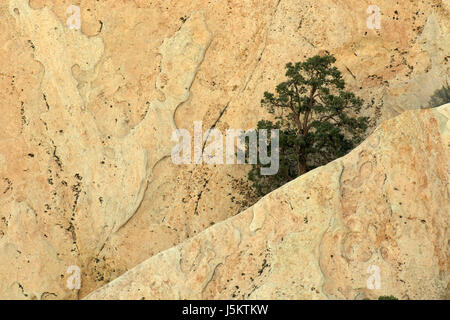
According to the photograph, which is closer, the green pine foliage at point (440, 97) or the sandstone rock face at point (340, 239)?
the sandstone rock face at point (340, 239)

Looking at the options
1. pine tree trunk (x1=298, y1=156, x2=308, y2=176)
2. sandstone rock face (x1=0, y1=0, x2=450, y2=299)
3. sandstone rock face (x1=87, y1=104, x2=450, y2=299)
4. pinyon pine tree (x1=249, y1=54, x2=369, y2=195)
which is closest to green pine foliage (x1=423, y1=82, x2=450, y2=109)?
sandstone rock face (x1=0, y1=0, x2=450, y2=299)

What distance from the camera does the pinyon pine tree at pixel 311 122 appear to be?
25.5 m

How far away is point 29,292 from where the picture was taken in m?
26.6

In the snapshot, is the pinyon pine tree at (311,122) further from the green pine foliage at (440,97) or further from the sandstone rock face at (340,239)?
the sandstone rock face at (340,239)

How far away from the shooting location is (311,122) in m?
26.0

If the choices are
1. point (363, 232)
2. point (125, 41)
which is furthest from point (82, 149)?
point (363, 232)

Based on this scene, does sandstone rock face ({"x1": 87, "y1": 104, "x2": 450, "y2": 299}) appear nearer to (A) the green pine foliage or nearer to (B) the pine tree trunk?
(B) the pine tree trunk

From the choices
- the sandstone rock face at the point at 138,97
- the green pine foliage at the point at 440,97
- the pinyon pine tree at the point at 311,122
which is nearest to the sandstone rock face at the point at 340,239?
the pinyon pine tree at the point at 311,122

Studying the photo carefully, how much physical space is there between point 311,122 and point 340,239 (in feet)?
16.8

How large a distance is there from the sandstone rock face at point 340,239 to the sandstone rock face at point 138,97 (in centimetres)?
427

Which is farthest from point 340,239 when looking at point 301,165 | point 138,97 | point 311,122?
point 138,97

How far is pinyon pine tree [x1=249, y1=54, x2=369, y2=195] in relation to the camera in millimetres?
25484

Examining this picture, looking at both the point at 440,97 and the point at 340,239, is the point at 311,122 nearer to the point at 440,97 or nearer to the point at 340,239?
the point at 440,97

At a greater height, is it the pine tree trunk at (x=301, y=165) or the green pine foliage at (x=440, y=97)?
the green pine foliage at (x=440, y=97)
